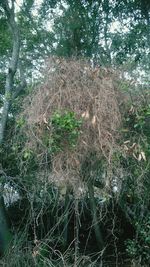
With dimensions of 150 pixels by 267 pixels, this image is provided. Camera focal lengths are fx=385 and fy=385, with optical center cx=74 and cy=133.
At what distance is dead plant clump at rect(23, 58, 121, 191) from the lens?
504 centimetres

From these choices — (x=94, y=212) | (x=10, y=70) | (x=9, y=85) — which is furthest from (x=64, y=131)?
(x=10, y=70)

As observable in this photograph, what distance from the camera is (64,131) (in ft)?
16.2

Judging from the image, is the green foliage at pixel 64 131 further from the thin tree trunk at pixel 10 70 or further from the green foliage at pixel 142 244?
the green foliage at pixel 142 244

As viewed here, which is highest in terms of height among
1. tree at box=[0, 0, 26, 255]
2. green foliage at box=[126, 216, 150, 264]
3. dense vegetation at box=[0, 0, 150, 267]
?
tree at box=[0, 0, 26, 255]

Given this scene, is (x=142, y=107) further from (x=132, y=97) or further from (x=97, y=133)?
(x=97, y=133)

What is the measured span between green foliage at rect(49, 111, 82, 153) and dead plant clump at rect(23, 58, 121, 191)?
8 cm

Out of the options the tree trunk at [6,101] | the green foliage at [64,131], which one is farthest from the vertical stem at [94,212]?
the tree trunk at [6,101]

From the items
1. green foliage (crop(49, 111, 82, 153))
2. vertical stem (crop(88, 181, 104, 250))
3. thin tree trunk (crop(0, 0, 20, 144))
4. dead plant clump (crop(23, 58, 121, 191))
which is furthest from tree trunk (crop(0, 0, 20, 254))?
green foliage (crop(49, 111, 82, 153))

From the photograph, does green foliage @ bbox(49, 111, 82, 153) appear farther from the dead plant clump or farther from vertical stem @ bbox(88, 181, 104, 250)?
vertical stem @ bbox(88, 181, 104, 250)

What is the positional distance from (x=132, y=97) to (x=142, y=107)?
22 centimetres

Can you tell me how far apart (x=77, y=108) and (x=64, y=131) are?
43 cm

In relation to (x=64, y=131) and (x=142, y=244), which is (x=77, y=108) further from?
(x=142, y=244)

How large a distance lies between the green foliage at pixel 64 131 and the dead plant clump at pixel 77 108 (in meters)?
0.08

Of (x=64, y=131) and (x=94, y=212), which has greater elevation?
(x=64, y=131)
